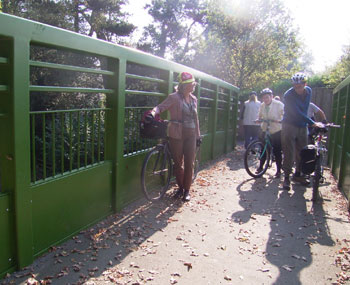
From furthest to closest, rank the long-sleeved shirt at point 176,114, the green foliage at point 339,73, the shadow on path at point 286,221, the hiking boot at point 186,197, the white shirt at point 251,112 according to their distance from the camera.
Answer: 1. the green foliage at point 339,73
2. the white shirt at point 251,112
3. the hiking boot at point 186,197
4. the long-sleeved shirt at point 176,114
5. the shadow on path at point 286,221

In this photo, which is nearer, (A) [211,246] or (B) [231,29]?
(A) [211,246]

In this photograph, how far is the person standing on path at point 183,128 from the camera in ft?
17.1

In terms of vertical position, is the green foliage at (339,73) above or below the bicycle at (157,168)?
above

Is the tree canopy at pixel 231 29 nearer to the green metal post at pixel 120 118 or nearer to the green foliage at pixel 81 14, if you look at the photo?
the green foliage at pixel 81 14

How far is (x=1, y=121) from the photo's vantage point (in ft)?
9.52

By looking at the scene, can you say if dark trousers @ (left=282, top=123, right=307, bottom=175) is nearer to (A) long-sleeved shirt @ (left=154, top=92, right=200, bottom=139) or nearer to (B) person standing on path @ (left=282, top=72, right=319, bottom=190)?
(B) person standing on path @ (left=282, top=72, right=319, bottom=190)

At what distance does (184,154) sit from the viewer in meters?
5.49

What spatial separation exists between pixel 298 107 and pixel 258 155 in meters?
1.58

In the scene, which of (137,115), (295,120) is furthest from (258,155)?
(137,115)

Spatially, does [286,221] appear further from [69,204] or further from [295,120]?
[69,204]

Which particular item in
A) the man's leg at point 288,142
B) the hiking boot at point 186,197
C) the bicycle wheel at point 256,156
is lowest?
the hiking boot at point 186,197

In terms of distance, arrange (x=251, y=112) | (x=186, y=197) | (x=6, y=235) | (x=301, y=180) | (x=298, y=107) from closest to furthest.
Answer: (x=6, y=235) → (x=186, y=197) → (x=298, y=107) → (x=301, y=180) → (x=251, y=112)

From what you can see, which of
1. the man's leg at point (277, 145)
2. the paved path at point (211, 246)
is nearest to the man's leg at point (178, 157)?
the paved path at point (211, 246)

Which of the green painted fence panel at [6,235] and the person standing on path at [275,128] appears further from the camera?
the person standing on path at [275,128]
